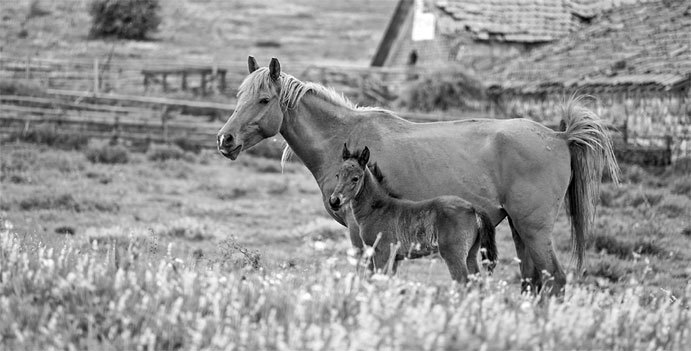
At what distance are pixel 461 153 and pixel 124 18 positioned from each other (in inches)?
1516

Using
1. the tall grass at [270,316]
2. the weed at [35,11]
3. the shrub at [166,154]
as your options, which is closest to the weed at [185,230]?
the shrub at [166,154]

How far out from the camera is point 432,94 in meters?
25.1

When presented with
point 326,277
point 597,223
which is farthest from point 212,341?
point 597,223

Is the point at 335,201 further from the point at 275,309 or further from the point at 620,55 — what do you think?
the point at 620,55

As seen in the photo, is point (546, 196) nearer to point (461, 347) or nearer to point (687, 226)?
point (461, 347)

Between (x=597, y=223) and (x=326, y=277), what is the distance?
31.6 ft

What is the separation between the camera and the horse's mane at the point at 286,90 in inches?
350

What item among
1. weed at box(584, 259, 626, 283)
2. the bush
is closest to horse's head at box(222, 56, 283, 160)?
weed at box(584, 259, 626, 283)

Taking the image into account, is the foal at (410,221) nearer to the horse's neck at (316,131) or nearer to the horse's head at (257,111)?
the horse's neck at (316,131)

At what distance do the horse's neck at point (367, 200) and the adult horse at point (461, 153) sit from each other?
127 mm

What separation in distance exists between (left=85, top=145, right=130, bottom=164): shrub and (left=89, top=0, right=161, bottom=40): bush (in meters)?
23.7

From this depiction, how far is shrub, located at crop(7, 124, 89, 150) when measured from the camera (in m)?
21.5

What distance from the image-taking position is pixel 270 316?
5496 mm

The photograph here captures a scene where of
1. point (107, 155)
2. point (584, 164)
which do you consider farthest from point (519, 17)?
point (584, 164)
